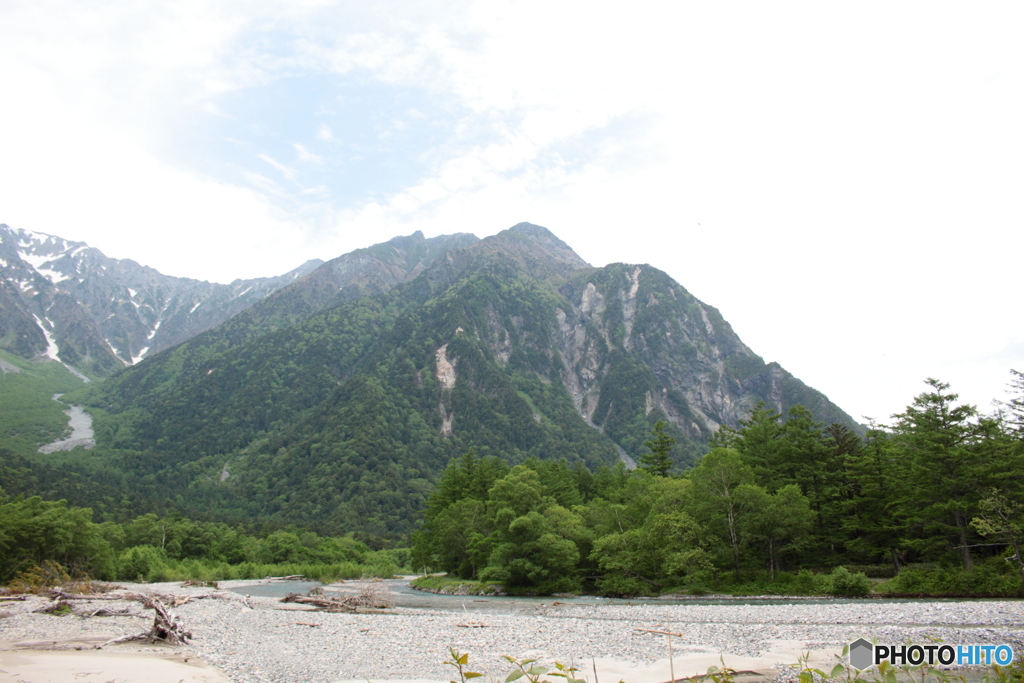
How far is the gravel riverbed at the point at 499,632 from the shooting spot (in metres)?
19.0

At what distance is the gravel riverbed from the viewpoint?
62.3 ft

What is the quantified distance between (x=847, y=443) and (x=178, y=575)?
81890 mm

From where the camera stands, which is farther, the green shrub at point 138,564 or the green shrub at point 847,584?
the green shrub at point 138,564

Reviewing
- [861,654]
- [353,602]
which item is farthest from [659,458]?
[861,654]

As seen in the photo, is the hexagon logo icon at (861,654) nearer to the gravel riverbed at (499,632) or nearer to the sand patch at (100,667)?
the gravel riverbed at (499,632)

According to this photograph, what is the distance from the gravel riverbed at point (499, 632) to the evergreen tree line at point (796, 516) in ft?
23.4

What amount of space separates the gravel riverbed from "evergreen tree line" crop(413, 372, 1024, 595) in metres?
7.13

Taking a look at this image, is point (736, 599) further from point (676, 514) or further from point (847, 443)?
point (847, 443)

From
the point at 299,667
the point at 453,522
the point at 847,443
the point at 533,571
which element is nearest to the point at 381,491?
the point at 453,522

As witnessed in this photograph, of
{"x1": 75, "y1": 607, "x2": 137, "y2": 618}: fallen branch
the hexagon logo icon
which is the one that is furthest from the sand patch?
the hexagon logo icon

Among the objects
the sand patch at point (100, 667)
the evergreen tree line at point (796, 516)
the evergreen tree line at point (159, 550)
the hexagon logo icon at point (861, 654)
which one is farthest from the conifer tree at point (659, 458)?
the hexagon logo icon at point (861, 654)

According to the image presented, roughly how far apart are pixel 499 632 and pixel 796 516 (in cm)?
2833

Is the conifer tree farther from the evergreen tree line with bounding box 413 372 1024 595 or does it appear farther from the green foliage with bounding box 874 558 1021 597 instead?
the green foliage with bounding box 874 558 1021 597

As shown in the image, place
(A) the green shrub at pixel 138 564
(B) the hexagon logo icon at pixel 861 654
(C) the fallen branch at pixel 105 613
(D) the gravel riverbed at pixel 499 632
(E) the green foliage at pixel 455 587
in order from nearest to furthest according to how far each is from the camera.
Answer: (B) the hexagon logo icon at pixel 861 654, (D) the gravel riverbed at pixel 499 632, (C) the fallen branch at pixel 105 613, (E) the green foliage at pixel 455 587, (A) the green shrub at pixel 138 564
